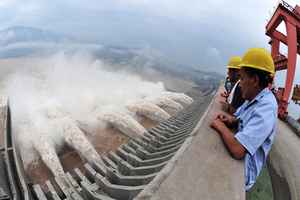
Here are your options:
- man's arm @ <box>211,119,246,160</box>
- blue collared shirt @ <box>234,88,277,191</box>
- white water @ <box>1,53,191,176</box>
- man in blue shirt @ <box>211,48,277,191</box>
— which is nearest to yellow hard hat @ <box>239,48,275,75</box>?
man in blue shirt @ <box>211,48,277,191</box>

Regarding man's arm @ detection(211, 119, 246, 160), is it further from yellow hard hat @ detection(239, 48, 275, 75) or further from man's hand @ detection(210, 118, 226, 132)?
yellow hard hat @ detection(239, 48, 275, 75)

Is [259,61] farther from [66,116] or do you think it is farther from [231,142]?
[66,116]

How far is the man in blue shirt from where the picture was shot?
2529 millimetres

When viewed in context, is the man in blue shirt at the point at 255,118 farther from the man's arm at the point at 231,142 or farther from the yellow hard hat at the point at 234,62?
the yellow hard hat at the point at 234,62

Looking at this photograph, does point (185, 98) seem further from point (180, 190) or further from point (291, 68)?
point (180, 190)

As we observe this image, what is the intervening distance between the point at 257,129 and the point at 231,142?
0.38 m

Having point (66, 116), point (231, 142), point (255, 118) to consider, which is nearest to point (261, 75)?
point (255, 118)

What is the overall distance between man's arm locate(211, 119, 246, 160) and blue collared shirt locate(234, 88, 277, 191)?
0.07 meters

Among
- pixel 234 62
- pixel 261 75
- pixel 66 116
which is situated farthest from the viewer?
pixel 66 116

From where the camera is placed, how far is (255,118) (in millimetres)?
2555

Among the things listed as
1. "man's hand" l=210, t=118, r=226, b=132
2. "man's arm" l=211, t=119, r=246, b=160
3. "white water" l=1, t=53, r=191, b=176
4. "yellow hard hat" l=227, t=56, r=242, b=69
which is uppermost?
"yellow hard hat" l=227, t=56, r=242, b=69

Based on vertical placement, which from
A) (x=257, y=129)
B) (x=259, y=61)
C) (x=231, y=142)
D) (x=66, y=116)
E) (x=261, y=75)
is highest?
(x=259, y=61)

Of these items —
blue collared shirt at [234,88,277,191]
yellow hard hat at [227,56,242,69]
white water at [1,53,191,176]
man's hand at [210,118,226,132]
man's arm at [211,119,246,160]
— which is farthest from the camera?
white water at [1,53,191,176]

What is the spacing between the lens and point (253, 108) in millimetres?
2682
